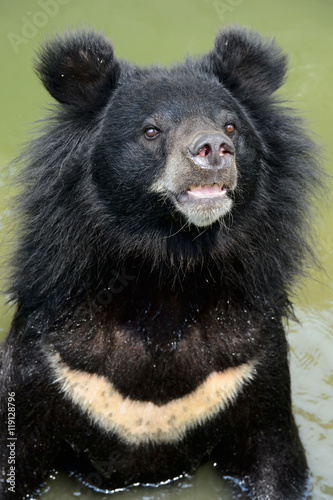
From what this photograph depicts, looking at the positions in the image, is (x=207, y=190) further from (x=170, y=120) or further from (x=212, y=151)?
(x=170, y=120)

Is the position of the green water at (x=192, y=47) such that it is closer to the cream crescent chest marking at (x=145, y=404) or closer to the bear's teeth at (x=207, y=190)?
the cream crescent chest marking at (x=145, y=404)

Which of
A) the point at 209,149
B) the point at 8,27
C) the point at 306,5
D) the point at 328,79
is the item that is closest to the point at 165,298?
the point at 209,149

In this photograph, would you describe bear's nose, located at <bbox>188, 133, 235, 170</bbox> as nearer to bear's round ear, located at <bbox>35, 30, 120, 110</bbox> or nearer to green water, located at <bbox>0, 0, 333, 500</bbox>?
bear's round ear, located at <bbox>35, 30, 120, 110</bbox>

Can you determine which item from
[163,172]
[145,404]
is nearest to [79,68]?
[163,172]

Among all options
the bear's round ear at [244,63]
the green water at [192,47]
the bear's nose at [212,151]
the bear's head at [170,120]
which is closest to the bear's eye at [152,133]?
the bear's head at [170,120]

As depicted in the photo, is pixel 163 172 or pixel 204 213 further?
pixel 163 172

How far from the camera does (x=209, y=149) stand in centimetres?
374

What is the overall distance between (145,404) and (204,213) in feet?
3.95

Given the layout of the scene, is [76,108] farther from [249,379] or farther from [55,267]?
[249,379]

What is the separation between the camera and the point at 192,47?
866 centimetres

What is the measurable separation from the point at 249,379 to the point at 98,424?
82 centimetres

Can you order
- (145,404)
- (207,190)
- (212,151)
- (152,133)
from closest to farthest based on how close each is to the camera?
(212,151)
(207,190)
(152,133)
(145,404)

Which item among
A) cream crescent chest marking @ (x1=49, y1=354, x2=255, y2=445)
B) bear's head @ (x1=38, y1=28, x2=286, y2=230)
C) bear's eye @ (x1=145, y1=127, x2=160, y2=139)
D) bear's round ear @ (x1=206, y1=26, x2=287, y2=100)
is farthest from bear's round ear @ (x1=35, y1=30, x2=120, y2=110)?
cream crescent chest marking @ (x1=49, y1=354, x2=255, y2=445)

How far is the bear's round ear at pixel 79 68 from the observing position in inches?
168
